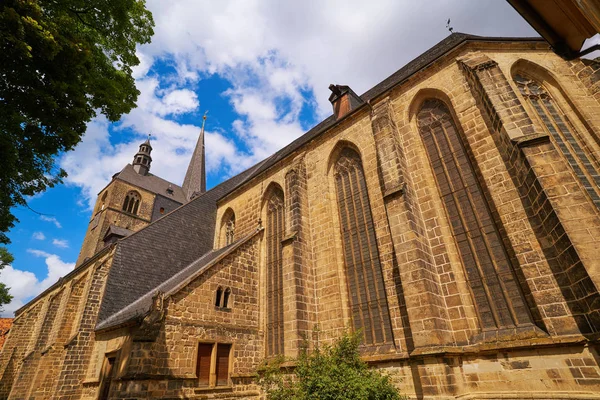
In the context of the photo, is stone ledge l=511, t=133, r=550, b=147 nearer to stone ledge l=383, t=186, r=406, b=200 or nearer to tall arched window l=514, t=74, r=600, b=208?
tall arched window l=514, t=74, r=600, b=208

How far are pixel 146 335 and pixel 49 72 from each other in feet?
21.5

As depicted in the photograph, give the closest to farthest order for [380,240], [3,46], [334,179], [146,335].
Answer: [3,46]
[146,335]
[380,240]
[334,179]

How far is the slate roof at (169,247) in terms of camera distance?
11.1 meters

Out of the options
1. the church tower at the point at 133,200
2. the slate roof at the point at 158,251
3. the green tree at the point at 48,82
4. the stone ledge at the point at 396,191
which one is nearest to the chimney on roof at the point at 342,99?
the stone ledge at the point at 396,191

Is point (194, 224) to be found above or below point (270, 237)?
above

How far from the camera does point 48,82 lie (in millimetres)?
6086

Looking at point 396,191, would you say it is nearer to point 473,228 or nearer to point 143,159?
point 473,228

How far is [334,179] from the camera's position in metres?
11.7

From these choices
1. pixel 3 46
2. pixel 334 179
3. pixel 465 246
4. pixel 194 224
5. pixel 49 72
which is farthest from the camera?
pixel 194 224

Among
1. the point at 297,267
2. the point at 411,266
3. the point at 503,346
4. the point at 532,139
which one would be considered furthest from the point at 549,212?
the point at 297,267

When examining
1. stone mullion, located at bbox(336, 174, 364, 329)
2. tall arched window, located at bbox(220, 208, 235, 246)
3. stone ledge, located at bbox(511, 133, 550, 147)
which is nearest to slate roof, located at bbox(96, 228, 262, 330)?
tall arched window, located at bbox(220, 208, 235, 246)

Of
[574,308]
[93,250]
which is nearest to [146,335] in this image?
[574,308]

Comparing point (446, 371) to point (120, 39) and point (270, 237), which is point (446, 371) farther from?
point (120, 39)

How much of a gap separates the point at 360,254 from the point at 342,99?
299 inches
